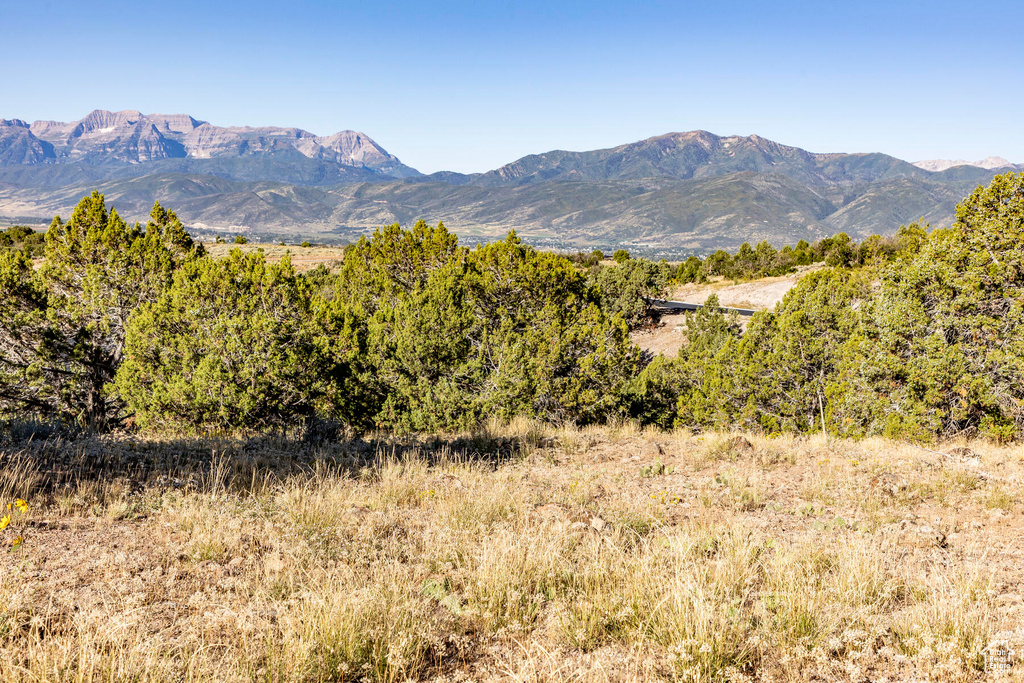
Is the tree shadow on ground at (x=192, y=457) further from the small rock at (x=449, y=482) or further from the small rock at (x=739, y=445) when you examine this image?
the small rock at (x=739, y=445)

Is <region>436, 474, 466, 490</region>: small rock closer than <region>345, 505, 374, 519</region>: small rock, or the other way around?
<region>345, 505, 374, 519</region>: small rock

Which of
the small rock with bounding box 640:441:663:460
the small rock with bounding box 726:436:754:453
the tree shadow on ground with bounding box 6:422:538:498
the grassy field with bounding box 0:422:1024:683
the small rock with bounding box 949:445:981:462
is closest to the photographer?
the grassy field with bounding box 0:422:1024:683

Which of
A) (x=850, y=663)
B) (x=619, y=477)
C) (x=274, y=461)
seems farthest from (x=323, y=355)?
(x=850, y=663)

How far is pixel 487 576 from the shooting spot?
167 inches

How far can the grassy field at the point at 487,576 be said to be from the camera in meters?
3.26

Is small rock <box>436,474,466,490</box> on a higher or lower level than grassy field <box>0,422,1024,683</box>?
lower

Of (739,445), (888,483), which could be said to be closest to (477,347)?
(739,445)

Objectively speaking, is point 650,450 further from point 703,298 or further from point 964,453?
point 703,298

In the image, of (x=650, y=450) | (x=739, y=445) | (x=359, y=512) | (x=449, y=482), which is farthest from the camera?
(x=739, y=445)

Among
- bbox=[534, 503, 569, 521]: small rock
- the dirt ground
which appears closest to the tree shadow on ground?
bbox=[534, 503, 569, 521]: small rock

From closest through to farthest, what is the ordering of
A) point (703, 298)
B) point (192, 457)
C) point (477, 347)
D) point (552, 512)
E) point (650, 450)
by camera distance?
point (552, 512), point (192, 457), point (650, 450), point (477, 347), point (703, 298)

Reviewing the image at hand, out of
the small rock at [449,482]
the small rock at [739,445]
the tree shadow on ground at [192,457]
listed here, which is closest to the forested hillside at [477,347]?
the tree shadow on ground at [192,457]

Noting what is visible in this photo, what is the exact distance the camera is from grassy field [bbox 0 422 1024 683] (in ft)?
10.7

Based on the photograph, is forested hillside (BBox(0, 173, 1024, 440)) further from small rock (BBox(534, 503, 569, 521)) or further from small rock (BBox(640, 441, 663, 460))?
small rock (BBox(534, 503, 569, 521))
